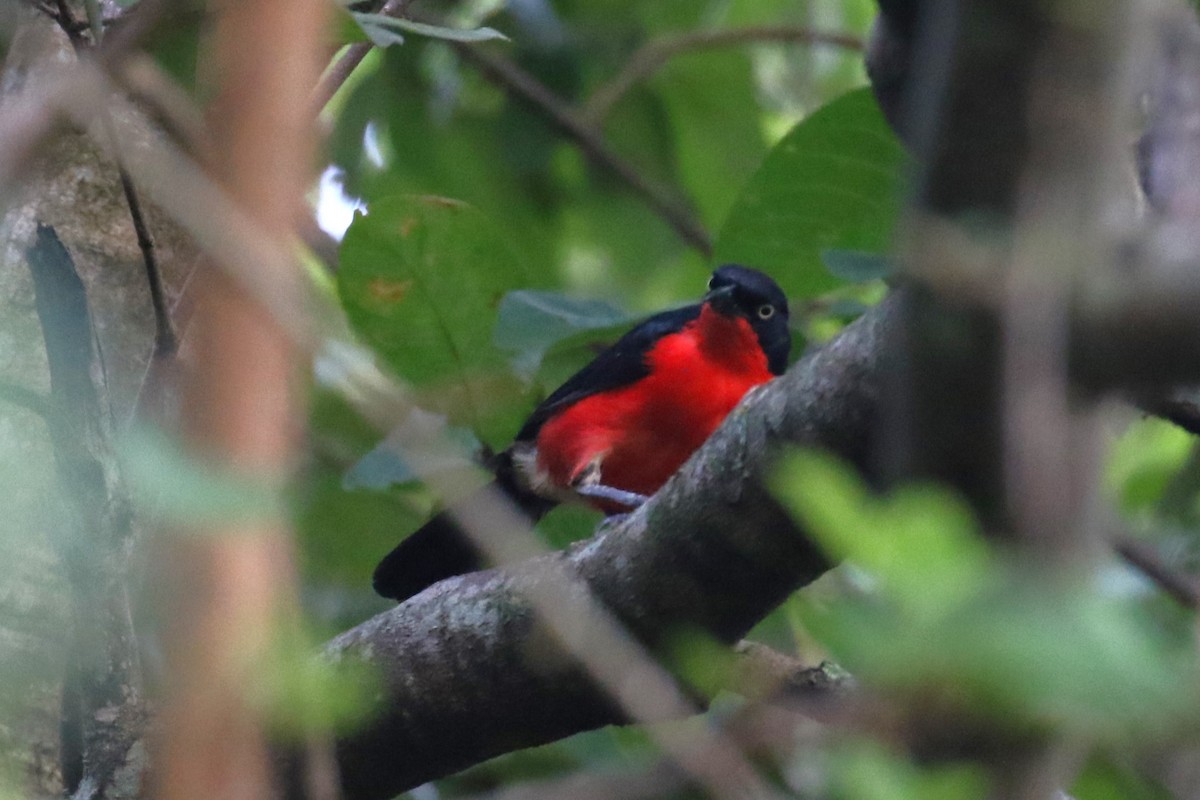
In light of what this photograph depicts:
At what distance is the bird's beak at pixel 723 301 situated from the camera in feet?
17.9

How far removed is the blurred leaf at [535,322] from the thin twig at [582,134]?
1.68m

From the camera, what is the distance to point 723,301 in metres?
5.48

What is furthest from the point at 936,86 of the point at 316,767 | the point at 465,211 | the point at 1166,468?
the point at 1166,468

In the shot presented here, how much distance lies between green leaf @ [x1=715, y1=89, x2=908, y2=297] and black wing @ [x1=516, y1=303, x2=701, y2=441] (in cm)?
113

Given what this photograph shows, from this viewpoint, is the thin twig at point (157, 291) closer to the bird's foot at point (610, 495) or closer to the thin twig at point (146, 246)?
the thin twig at point (146, 246)

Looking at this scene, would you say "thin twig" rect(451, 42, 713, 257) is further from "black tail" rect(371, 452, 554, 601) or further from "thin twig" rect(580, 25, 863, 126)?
"black tail" rect(371, 452, 554, 601)

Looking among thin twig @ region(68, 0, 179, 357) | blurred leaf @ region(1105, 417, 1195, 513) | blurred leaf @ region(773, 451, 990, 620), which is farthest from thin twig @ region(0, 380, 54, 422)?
blurred leaf @ region(1105, 417, 1195, 513)

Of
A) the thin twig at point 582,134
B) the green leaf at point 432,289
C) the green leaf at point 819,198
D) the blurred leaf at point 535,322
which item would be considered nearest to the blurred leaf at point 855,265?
the green leaf at point 819,198

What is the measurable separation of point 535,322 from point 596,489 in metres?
1.47

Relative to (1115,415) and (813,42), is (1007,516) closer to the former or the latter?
(1115,415)

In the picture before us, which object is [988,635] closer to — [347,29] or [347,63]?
[347,29]

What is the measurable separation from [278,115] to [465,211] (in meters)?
2.71

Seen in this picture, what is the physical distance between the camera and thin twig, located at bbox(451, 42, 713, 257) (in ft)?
18.3

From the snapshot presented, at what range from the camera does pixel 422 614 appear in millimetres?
3242
